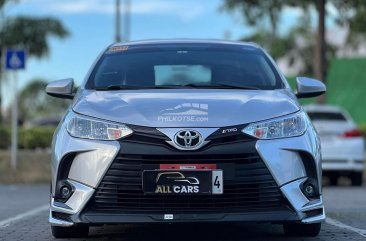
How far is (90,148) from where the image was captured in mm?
4785

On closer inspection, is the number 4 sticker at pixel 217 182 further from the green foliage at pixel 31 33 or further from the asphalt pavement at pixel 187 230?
the green foliage at pixel 31 33

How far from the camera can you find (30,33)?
2164 centimetres

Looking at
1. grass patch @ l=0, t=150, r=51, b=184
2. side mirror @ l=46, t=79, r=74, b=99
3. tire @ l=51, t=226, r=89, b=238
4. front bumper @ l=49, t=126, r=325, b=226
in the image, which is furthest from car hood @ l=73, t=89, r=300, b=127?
grass patch @ l=0, t=150, r=51, b=184

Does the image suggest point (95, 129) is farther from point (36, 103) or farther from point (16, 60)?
point (36, 103)

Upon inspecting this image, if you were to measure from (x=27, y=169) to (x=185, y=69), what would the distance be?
29.0 feet

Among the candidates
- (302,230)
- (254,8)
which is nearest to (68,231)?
(302,230)

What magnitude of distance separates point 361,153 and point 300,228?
6.86 meters

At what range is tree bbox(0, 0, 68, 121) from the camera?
818 inches

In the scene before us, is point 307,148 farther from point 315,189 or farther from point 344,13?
point 344,13

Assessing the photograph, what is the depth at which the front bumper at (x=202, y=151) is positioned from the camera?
470 centimetres

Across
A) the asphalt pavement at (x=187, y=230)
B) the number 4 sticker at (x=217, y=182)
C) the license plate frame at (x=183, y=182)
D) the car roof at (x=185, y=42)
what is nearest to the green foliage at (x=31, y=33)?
the asphalt pavement at (x=187, y=230)

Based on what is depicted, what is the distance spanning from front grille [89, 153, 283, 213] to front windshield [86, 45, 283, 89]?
111 centimetres

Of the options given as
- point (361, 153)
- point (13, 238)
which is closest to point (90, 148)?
point (13, 238)

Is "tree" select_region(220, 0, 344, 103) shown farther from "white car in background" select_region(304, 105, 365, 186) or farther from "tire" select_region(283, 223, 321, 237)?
"tire" select_region(283, 223, 321, 237)
